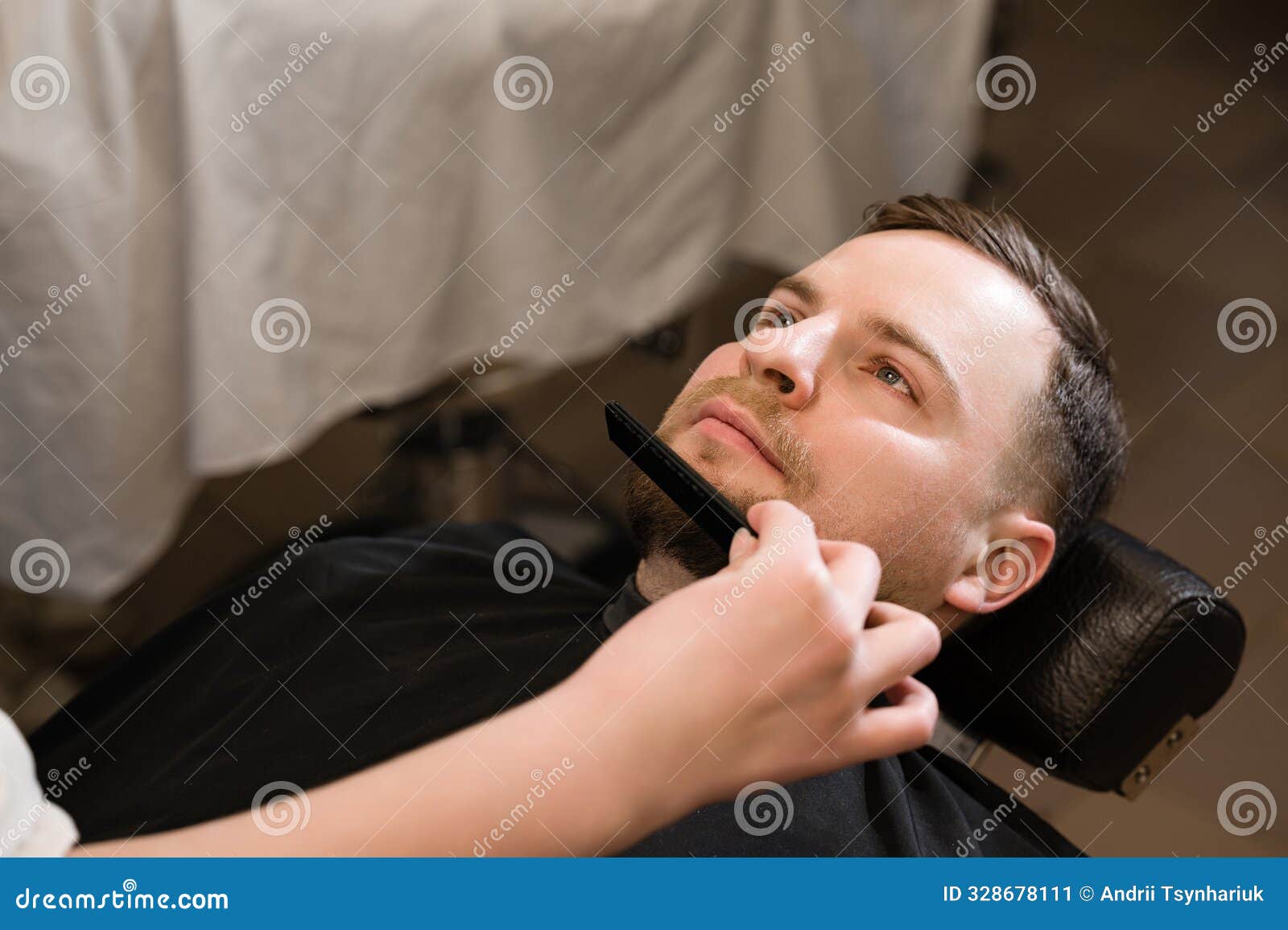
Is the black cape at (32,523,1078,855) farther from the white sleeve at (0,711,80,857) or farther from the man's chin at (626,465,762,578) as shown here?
the white sleeve at (0,711,80,857)

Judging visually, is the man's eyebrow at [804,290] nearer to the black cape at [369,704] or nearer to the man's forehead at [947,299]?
the man's forehead at [947,299]

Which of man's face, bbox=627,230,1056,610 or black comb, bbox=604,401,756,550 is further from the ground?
man's face, bbox=627,230,1056,610

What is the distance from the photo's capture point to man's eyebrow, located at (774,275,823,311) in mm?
1038

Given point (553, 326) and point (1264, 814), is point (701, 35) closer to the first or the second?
point (553, 326)

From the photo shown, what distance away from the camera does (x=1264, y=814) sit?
1.46 metres

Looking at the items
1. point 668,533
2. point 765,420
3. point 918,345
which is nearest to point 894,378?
point 918,345

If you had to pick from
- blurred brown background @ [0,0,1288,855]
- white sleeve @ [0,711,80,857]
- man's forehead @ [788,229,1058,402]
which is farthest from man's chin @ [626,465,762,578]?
blurred brown background @ [0,0,1288,855]

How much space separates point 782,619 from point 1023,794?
1004 mm

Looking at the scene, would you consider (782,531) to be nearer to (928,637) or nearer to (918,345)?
(928,637)

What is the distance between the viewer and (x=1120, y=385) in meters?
2.00

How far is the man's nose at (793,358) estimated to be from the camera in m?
0.96

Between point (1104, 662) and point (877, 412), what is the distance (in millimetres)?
327

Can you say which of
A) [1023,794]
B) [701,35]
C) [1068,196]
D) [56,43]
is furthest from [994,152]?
[56,43]

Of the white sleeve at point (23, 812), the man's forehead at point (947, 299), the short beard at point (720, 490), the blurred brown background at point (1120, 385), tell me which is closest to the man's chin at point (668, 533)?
the short beard at point (720, 490)
